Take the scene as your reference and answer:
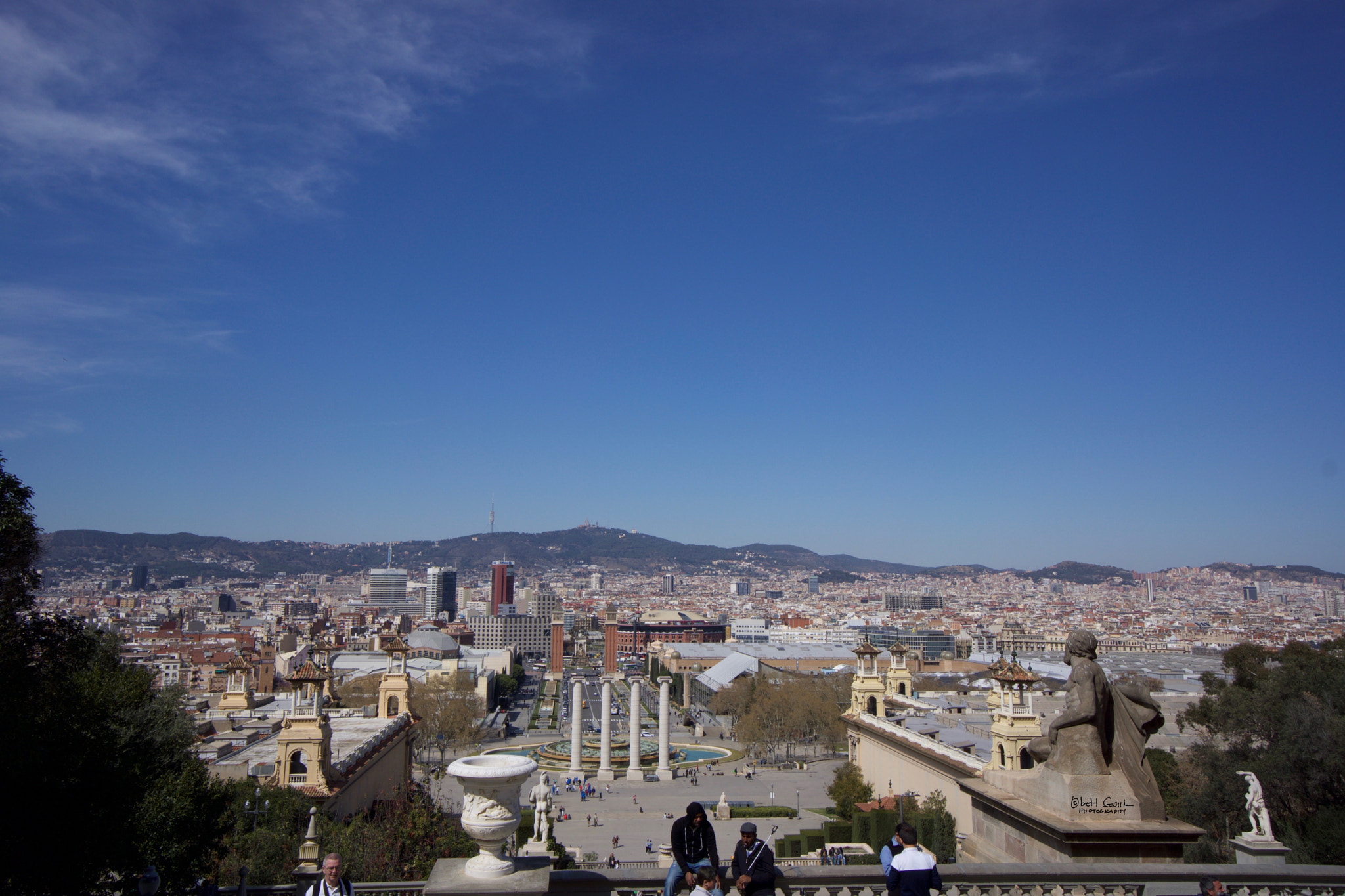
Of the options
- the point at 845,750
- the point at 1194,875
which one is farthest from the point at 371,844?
the point at 845,750

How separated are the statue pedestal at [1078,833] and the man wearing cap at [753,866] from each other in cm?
181

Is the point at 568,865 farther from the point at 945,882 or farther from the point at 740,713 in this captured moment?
the point at 740,713

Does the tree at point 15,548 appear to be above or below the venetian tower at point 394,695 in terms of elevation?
above

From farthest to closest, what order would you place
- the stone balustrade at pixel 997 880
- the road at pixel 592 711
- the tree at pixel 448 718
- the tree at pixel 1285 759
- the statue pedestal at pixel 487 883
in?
the road at pixel 592 711 → the tree at pixel 448 718 → the tree at pixel 1285 759 → the stone balustrade at pixel 997 880 → the statue pedestal at pixel 487 883

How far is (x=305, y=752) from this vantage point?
18.2m

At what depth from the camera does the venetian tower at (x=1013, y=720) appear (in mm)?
20859

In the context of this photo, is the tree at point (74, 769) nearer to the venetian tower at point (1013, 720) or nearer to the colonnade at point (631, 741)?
the venetian tower at point (1013, 720)

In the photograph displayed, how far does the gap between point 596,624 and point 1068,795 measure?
189m

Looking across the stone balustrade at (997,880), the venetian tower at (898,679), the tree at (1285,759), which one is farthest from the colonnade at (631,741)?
the stone balustrade at (997,880)

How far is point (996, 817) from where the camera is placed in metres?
6.48

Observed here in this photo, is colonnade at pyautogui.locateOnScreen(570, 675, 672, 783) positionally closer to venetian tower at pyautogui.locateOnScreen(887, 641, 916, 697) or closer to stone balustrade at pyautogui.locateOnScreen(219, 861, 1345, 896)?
venetian tower at pyautogui.locateOnScreen(887, 641, 916, 697)

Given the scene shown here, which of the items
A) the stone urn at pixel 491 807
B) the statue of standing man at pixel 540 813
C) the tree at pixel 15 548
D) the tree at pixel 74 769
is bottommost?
the statue of standing man at pixel 540 813

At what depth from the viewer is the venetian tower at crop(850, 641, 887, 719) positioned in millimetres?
32844

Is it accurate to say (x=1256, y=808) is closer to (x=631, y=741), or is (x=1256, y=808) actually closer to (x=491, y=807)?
(x=491, y=807)
